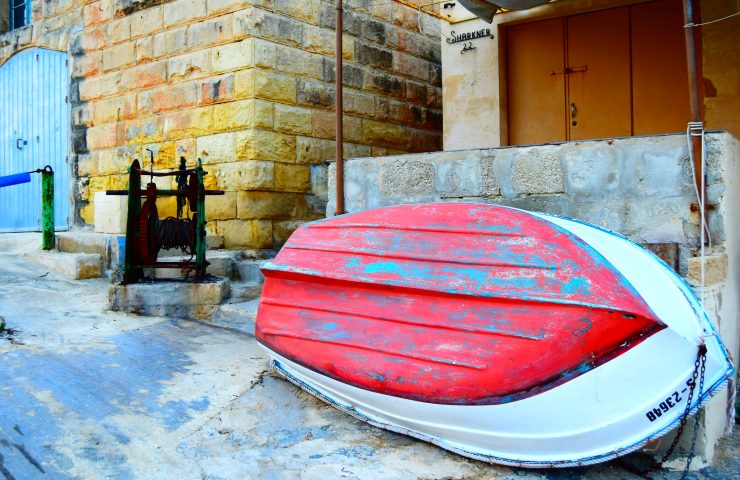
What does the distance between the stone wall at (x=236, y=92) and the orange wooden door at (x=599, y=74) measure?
1981mm

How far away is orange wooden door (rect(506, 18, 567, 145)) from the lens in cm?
725

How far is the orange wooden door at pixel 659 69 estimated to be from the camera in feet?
21.8

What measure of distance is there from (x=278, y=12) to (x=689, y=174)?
4260mm

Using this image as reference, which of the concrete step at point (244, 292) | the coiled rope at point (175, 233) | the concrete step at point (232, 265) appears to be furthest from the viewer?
the concrete step at point (232, 265)

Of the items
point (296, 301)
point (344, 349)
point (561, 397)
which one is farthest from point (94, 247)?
point (561, 397)

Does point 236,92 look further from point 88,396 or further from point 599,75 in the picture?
point 599,75

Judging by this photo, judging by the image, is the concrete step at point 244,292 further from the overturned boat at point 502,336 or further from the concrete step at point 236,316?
the overturned boat at point 502,336

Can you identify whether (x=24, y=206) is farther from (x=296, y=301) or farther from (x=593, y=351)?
(x=593, y=351)

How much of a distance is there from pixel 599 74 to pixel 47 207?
5.91 m

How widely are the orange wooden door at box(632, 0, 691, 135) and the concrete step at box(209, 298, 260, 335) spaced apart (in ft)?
15.0

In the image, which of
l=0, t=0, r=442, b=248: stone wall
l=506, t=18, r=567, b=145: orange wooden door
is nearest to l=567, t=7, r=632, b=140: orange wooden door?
l=506, t=18, r=567, b=145: orange wooden door

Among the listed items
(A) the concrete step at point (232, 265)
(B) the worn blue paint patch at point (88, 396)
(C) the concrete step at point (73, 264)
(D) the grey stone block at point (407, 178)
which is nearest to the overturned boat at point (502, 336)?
(B) the worn blue paint patch at point (88, 396)

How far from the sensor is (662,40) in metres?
6.72

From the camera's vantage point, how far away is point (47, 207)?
6.18 meters
